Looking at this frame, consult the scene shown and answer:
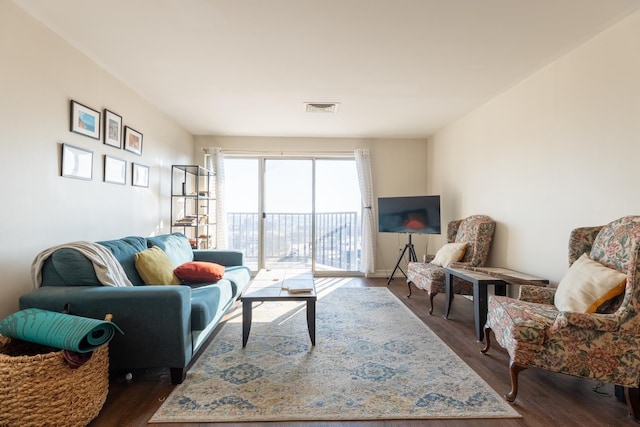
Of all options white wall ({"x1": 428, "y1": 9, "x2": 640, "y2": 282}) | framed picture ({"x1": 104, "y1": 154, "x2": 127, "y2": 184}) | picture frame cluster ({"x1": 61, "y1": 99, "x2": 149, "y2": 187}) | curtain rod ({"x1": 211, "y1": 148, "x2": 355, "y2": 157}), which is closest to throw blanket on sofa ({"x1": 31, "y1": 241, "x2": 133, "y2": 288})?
picture frame cluster ({"x1": 61, "y1": 99, "x2": 149, "y2": 187})

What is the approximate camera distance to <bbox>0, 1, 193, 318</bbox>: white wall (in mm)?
1844

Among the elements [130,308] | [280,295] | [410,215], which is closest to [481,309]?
[280,295]

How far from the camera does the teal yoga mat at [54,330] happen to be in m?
1.43

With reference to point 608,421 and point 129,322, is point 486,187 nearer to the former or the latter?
point 608,421

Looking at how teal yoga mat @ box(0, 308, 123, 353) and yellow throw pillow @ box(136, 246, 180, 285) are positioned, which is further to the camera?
yellow throw pillow @ box(136, 246, 180, 285)

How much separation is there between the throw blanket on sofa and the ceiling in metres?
1.50

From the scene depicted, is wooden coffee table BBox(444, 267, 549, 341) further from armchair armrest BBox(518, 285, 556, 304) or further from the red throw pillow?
the red throw pillow

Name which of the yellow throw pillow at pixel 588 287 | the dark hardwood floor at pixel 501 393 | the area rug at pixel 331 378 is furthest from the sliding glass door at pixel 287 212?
the yellow throw pillow at pixel 588 287

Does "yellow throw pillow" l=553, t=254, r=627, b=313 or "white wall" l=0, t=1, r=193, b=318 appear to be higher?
"white wall" l=0, t=1, r=193, b=318

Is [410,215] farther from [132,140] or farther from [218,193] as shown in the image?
[132,140]

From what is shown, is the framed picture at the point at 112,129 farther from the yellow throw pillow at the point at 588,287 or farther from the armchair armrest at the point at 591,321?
the yellow throw pillow at the point at 588,287

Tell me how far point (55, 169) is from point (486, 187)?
13.3 feet

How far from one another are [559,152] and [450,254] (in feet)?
4.69

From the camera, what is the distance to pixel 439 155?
4766 mm
